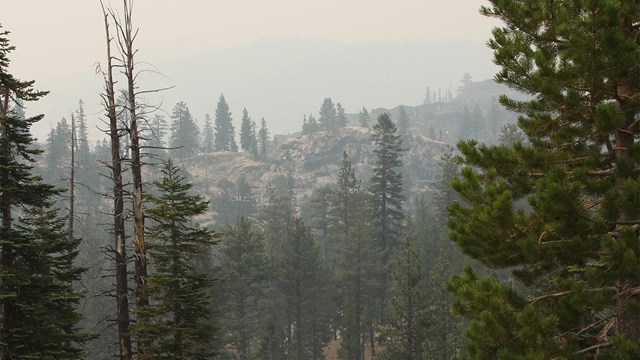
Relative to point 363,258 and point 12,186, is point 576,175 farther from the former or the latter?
point 363,258

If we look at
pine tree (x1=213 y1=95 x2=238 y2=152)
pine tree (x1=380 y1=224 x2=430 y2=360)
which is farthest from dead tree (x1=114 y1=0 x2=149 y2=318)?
pine tree (x1=213 y1=95 x2=238 y2=152)

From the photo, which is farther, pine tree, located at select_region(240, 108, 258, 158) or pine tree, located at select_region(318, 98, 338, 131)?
pine tree, located at select_region(318, 98, 338, 131)

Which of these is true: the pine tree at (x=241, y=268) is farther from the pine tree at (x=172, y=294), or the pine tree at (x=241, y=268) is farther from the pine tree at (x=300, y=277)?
the pine tree at (x=172, y=294)

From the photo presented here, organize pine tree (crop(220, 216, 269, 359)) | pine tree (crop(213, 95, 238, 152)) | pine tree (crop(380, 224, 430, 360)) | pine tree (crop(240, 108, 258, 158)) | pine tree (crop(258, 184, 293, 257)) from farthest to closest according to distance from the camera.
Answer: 1. pine tree (crop(213, 95, 238, 152))
2. pine tree (crop(240, 108, 258, 158))
3. pine tree (crop(258, 184, 293, 257))
4. pine tree (crop(220, 216, 269, 359))
5. pine tree (crop(380, 224, 430, 360))

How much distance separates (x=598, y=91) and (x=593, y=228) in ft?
6.62

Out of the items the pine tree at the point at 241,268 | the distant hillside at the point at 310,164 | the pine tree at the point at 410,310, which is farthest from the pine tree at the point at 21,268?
the distant hillside at the point at 310,164

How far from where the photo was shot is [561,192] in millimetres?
6746

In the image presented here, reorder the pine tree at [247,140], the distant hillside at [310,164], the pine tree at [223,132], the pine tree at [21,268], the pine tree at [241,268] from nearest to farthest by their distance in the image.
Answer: the pine tree at [21,268] < the pine tree at [241,268] < the distant hillside at [310,164] < the pine tree at [247,140] < the pine tree at [223,132]

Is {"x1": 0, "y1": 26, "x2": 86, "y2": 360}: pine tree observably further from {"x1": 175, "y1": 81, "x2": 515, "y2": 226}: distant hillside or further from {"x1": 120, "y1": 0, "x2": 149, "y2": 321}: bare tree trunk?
{"x1": 175, "y1": 81, "x2": 515, "y2": 226}: distant hillside

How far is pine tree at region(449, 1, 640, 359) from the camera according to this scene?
678 cm

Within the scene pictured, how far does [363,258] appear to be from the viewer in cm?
4691

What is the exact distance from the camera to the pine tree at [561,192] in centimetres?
678

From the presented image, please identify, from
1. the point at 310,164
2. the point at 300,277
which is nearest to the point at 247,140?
the point at 310,164

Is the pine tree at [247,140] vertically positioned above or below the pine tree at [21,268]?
Result: above
